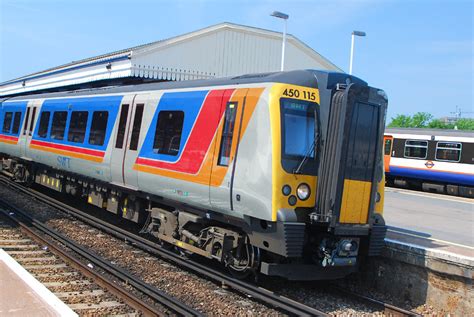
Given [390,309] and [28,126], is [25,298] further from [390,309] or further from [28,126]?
[28,126]

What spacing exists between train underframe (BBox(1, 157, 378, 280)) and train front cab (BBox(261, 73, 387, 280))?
16mm

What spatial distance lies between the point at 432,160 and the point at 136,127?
16298 mm

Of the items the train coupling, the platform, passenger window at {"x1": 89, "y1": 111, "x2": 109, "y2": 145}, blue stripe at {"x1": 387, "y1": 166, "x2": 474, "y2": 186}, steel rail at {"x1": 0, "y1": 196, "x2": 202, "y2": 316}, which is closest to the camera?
the platform

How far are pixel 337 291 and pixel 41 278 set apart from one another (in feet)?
14.8

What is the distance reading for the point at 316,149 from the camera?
21.8 feet

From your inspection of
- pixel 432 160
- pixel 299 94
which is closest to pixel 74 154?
pixel 299 94

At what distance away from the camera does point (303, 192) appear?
21.3ft

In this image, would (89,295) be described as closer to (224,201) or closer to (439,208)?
(224,201)

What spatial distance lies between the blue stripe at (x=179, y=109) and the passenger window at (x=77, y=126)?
3127 millimetres

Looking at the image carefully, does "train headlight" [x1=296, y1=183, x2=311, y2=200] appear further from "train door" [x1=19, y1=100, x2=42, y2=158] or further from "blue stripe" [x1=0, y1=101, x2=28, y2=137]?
"blue stripe" [x1=0, y1=101, x2=28, y2=137]

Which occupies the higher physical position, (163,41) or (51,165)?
(163,41)

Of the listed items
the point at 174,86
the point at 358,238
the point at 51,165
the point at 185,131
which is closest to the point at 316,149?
the point at 358,238

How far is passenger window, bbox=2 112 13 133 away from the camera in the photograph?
55.4ft

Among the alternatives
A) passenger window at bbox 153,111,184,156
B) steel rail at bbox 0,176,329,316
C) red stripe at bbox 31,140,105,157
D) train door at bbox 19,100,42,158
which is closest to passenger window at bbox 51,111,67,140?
red stripe at bbox 31,140,105,157
